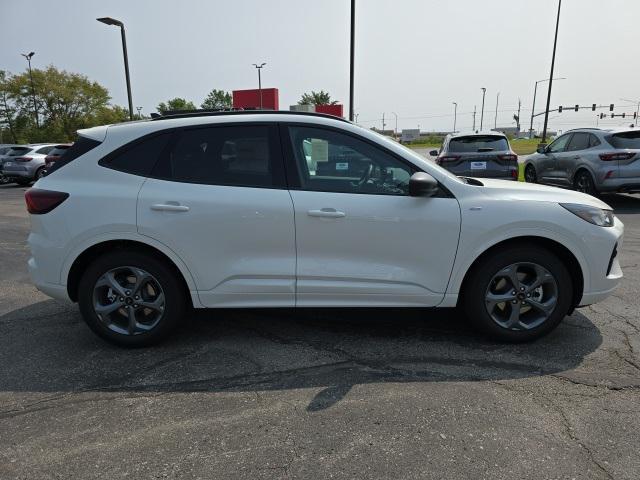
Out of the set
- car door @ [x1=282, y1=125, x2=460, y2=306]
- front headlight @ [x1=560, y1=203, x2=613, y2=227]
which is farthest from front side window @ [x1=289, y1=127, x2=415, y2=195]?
front headlight @ [x1=560, y1=203, x2=613, y2=227]

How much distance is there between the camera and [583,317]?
4320 millimetres

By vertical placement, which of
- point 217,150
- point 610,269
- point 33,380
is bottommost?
point 33,380

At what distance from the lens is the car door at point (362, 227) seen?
3.51 m

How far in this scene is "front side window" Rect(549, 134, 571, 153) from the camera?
11648 mm

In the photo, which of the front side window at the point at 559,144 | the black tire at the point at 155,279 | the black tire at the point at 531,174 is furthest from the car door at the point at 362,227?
the black tire at the point at 531,174

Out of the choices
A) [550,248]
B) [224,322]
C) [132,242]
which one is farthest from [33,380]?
[550,248]

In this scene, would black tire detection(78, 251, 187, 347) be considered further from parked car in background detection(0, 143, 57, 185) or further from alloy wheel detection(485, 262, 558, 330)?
parked car in background detection(0, 143, 57, 185)

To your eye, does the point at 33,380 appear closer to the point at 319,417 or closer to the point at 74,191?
the point at 74,191

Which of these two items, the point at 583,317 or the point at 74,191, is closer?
the point at 74,191

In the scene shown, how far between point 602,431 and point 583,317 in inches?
73.1

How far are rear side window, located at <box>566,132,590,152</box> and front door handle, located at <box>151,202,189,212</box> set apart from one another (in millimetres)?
10070

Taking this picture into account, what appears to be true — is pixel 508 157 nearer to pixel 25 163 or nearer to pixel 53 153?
pixel 53 153

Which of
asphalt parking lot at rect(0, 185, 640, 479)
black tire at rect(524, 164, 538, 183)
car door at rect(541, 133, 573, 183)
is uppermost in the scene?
car door at rect(541, 133, 573, 183)

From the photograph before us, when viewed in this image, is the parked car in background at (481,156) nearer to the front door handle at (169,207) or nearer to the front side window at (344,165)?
the front side window at (344,165)
